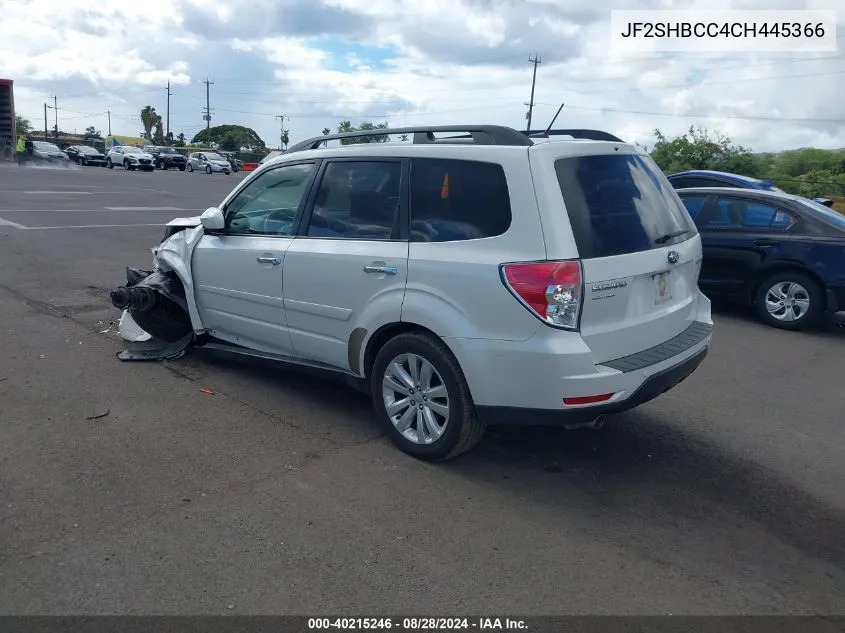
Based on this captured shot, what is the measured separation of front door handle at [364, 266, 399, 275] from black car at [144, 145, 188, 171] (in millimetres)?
54127

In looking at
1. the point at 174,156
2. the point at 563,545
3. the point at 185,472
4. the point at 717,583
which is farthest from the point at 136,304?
the point at 174,156

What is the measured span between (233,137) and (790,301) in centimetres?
10464

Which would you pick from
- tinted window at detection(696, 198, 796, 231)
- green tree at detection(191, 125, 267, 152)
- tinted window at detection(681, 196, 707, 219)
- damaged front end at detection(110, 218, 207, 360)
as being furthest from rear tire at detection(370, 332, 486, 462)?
green tree at detection(191, 125, 267, 152)

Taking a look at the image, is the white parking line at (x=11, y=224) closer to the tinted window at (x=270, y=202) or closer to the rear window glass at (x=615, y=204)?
the tinted window at (x=270, y=202)

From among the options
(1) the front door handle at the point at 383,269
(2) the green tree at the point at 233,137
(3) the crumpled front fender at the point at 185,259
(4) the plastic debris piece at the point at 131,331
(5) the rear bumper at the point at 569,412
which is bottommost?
(4) the plastic debris piece at the point at 131,331

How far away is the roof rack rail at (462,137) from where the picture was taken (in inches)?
175

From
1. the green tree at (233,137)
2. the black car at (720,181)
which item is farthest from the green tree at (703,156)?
the green tree at (233,137)

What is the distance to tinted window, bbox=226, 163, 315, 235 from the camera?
5.56 m

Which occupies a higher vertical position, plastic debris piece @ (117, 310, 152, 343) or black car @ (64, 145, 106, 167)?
black car @ (64, 145, 106, 167)

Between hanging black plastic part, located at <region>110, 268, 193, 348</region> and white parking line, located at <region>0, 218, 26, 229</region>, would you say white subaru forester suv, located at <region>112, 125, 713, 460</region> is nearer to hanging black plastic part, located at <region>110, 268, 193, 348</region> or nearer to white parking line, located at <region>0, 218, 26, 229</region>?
hanging black plastic part, located at <region>110, 268, 193, 348</region>

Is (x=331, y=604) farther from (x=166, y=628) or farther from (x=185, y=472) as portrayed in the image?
(x=185, y=472)

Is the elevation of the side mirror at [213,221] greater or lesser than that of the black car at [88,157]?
lesser

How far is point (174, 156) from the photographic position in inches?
2184

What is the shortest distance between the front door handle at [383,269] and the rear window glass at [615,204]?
1116mm
